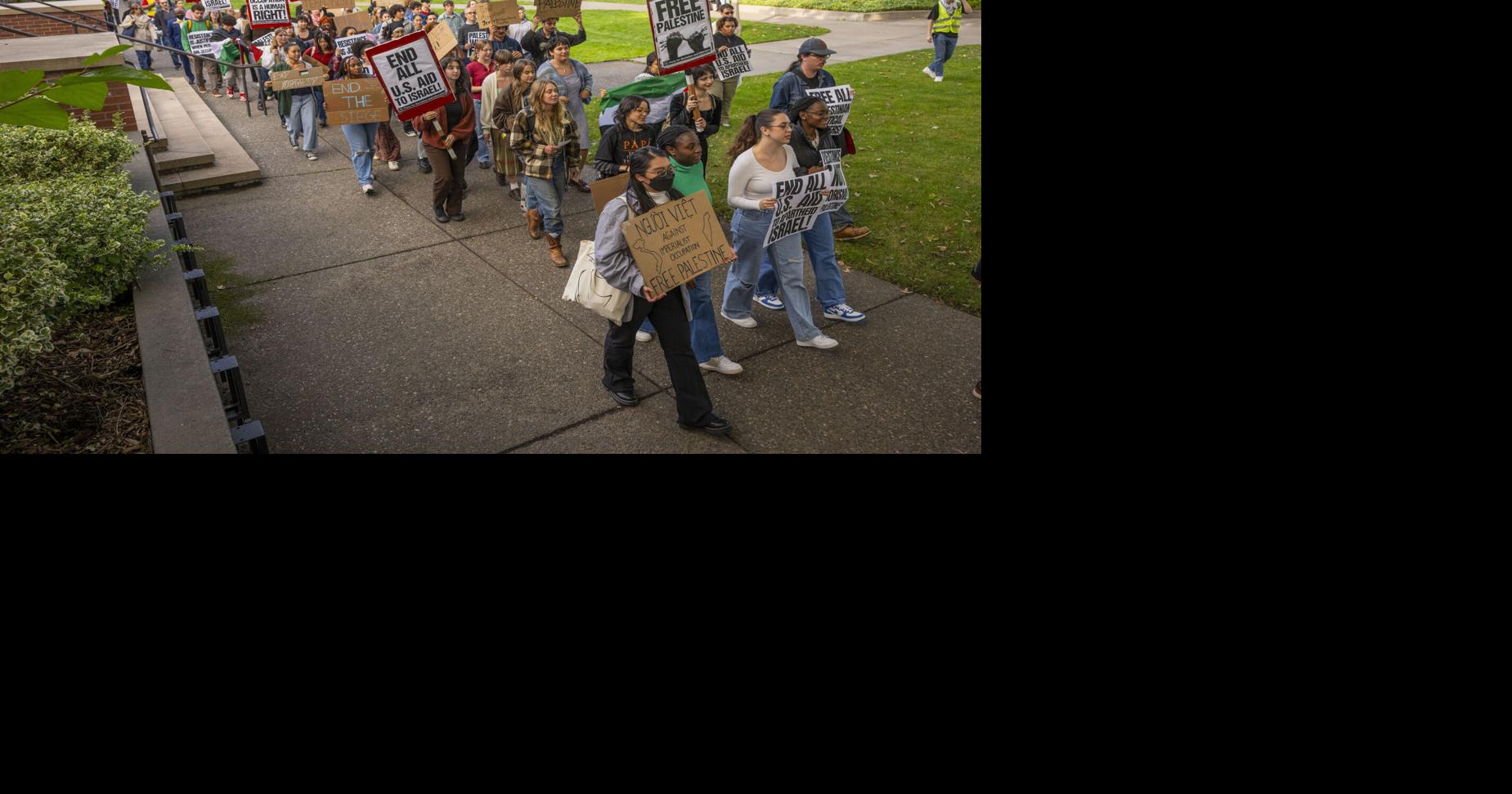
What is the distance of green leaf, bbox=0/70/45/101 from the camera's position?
1570mm

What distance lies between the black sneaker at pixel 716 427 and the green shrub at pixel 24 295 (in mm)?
3268

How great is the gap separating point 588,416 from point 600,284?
94cm

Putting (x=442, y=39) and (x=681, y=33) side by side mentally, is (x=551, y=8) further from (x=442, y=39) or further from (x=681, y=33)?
(x=681, y=33)

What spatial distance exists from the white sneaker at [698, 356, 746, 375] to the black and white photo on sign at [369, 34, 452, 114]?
4385 mm

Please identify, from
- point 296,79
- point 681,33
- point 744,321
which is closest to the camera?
point 744,321

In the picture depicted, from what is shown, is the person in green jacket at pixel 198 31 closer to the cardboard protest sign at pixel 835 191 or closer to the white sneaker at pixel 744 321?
the white sneaker at pixel 744 321

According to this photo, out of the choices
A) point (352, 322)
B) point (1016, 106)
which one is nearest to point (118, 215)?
point (352, 322)

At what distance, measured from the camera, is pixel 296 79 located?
1124 centimetres

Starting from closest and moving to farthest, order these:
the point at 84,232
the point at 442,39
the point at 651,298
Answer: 1. the point at 651,298
2. the point at 84,232
3. the point at 442,39

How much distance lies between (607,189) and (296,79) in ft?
23.5

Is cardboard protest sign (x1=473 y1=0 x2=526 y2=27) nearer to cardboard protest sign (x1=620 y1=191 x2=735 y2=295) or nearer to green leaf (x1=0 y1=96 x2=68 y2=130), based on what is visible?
cardboard protest sign (x1=620 y1=191 x2=735 y2=295)

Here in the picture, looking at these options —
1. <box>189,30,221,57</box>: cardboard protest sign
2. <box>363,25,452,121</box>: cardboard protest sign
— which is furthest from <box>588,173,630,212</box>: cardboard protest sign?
<box>189,30,221,57</box>: cardboard protest sign

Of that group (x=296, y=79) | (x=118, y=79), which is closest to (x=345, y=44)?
(x=296, y=79)

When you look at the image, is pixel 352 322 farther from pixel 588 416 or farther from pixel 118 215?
pixel 588 416
